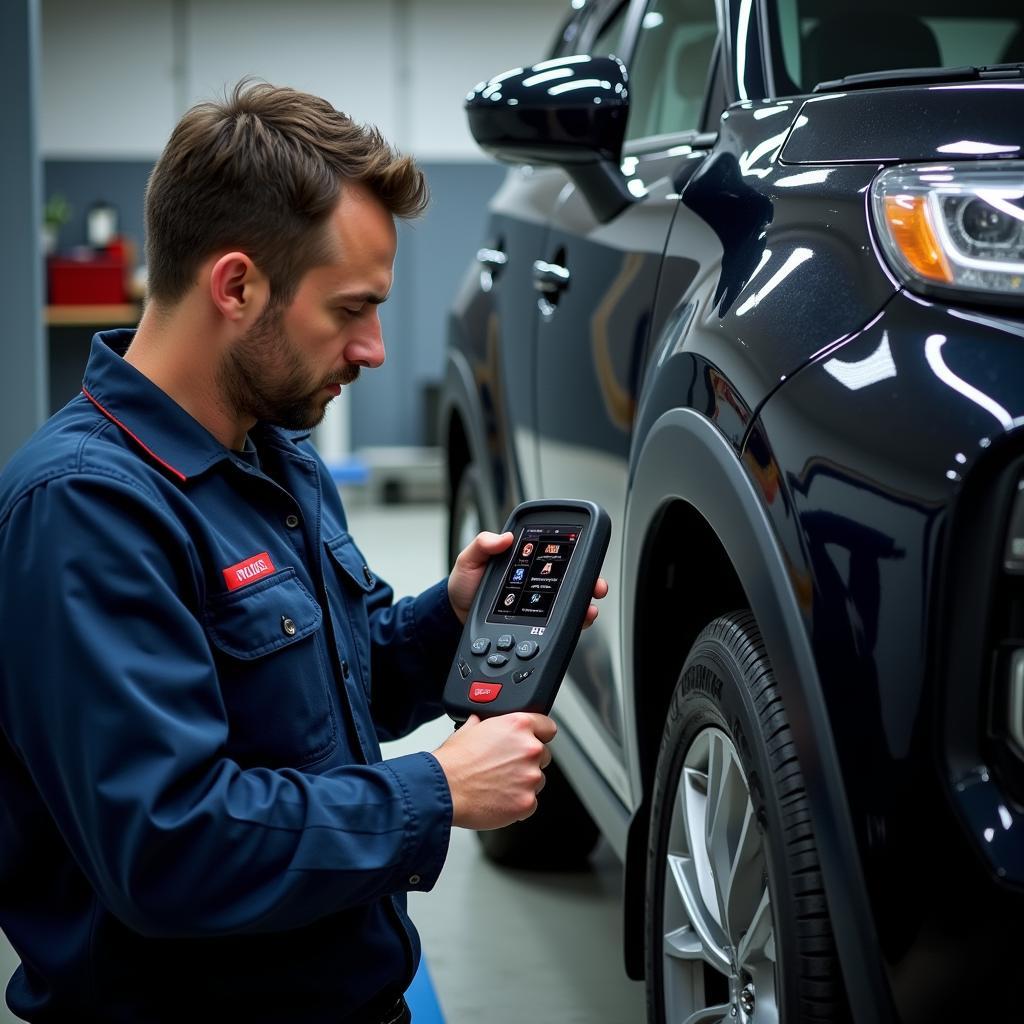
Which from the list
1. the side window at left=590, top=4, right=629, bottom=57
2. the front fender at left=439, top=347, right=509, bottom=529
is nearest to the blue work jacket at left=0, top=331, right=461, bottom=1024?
the front fender at left=439, top=347, right=509, bottom=529

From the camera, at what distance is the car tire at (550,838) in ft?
8.35

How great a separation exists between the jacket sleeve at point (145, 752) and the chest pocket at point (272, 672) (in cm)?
6

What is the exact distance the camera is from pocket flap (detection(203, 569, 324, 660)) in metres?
1.17

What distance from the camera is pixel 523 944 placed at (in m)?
2.31

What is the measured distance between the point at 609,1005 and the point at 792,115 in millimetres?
1345

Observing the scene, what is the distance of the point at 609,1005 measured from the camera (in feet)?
6.87

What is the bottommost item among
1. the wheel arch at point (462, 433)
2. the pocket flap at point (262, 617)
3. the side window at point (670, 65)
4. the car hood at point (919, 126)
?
the wheel arch at point (462, 433)

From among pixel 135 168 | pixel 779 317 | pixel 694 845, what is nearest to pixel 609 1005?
pixel 694 845

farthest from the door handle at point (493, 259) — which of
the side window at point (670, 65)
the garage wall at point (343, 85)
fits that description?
the garage wall at point (343, 85)

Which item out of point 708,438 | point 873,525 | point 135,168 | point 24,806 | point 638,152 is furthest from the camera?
point 135,168

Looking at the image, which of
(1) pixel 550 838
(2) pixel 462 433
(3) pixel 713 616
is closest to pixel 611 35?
(2) pixel 462 433

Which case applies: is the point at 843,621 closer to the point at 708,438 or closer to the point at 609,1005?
the point at 708,438

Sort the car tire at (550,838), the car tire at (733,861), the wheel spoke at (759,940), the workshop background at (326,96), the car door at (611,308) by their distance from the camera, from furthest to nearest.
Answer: the workshop background at (326,96) → the car tire at (550,838) → the car door at (611,308) → the wheel spoke at (759,940) → the car tire at (733,861)

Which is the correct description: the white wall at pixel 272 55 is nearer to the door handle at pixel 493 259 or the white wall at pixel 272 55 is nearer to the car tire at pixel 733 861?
the door handle at pixel 493 259
